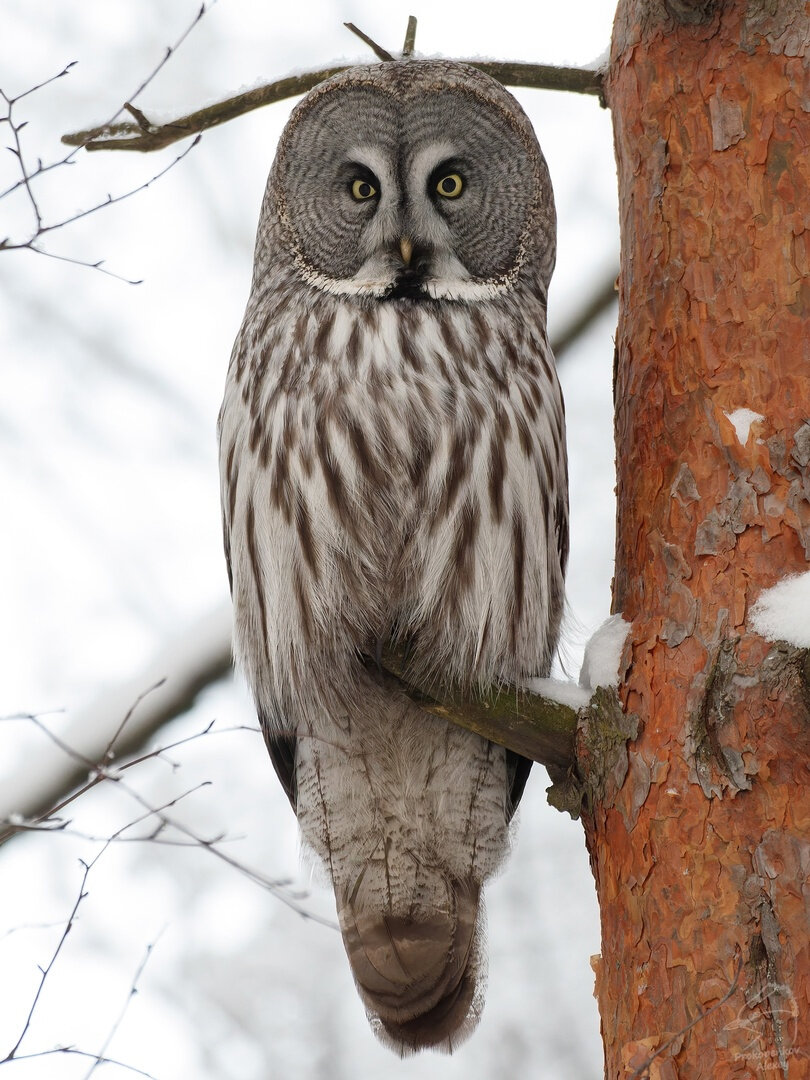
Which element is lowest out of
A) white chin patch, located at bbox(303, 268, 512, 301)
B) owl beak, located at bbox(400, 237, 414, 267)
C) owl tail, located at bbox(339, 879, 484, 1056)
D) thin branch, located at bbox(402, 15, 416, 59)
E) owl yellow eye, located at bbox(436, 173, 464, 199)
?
owl tail, located at bbox(339, 879, 484, 1056)

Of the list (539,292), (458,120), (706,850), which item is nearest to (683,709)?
(706,850)

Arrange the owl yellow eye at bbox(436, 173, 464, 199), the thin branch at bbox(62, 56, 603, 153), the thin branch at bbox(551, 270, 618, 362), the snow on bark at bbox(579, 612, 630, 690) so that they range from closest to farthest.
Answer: the snow on bark at bbox(579, 612, 630, 690)
the thin branch at bbox(62, 56, 603, 153)
the owl yellow eye at bbox(436, 173, 464, 199)
the thin branch at bbox(551, 270, 618, 362)

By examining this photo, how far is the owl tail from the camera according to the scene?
2746mm

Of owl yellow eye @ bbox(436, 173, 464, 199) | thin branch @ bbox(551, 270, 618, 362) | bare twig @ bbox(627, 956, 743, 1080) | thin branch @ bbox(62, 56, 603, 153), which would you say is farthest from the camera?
thin branch @ bbox(551, 270, 618, 362)

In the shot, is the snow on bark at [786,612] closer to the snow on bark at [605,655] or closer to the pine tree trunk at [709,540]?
the pine tree trunk at [709,540]

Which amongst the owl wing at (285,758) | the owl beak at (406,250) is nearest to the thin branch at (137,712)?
the owl wing at (285,758)

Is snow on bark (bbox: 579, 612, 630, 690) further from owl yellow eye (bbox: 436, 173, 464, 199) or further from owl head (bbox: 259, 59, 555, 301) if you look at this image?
owl yellow eye (bbox: 436, 173, 464, 199)

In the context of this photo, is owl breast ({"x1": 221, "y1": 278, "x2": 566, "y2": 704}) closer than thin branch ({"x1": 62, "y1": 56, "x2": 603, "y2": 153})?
Yes

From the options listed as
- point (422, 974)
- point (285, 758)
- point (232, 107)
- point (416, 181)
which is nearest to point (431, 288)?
point (416, 181)

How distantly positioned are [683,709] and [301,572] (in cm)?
88

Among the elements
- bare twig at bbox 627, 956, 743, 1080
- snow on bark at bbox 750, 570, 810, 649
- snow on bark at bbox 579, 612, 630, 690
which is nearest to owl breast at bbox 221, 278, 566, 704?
snow on bark at bbox 579, 612, 630, 690

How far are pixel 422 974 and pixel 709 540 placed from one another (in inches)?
49.9

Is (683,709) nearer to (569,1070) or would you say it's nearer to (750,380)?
(750,380)

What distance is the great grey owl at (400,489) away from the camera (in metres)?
2.50
